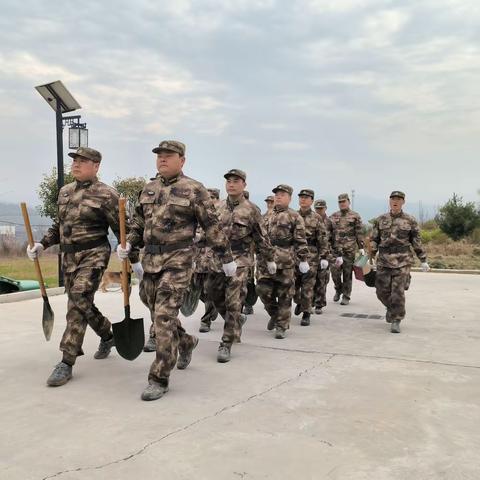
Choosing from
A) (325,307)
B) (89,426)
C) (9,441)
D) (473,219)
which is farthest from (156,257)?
(473,219)

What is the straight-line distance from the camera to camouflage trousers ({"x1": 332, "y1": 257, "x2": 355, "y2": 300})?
10.5 meters

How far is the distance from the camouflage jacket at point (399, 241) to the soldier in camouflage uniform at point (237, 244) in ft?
6.55

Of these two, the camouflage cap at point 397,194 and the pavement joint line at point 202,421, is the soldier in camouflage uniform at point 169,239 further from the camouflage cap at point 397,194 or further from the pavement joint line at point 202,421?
the camouflage cap at point 397,194

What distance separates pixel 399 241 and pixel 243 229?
251 cm

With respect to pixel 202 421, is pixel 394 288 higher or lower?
higher

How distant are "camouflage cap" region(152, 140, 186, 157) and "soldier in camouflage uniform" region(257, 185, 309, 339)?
90.4 inches

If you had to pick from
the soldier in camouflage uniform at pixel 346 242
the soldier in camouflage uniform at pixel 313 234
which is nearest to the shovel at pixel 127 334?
the soldier in camouflage uniform at pixel 313 234

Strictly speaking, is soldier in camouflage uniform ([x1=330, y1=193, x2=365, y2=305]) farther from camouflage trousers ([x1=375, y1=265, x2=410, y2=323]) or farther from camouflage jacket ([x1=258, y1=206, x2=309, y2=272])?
camouflage jacket ([x1=258, y1=206, x2=309, y2=272])

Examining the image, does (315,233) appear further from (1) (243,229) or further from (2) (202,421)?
(2) (202,421)

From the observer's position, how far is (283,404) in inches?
174

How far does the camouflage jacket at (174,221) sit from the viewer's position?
4.84 meters

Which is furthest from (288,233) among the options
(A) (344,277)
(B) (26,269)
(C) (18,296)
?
(B) (26,269)

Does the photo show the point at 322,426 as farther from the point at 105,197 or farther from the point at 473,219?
the point at 473,219

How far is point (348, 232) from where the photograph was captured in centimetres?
1066
